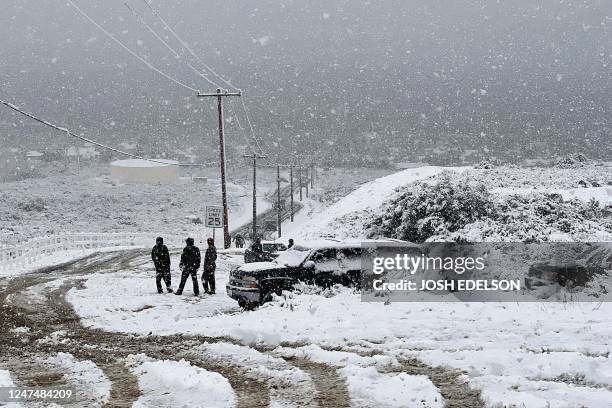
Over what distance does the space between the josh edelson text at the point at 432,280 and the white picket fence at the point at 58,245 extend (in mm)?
16424

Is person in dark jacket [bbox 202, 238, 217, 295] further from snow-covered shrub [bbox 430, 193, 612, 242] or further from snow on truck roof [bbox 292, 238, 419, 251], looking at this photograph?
snow-covered shrub [bbox 430, 193, 612, 242]

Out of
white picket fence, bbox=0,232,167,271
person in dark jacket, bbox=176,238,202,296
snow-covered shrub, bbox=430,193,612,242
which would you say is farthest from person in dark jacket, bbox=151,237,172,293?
white picket fence, bbox=0,232,167,271

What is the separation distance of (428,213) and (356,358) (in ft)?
43.9

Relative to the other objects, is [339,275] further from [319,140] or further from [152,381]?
[319,140]

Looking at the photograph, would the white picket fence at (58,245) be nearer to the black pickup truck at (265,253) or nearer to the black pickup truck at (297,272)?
the black pickup truck at (265,253)

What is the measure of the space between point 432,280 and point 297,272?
10.6ft

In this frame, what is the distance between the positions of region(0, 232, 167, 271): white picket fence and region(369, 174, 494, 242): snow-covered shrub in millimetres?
15753

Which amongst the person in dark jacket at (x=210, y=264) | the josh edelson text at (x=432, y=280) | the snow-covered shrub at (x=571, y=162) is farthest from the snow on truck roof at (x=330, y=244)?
the snow-covered shrub at (x=571, y=162)

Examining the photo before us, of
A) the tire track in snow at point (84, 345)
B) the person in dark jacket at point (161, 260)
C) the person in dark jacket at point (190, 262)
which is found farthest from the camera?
the person in dark jacket at point (161, 260)

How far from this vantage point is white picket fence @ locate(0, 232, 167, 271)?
2365 cm

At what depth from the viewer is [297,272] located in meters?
13.4

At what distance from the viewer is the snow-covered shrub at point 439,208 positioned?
1986cm

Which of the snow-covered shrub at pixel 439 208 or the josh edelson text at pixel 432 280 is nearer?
the josh edelson text at pixel 432 280

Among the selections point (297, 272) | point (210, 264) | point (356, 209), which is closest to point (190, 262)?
point (210, 264)
